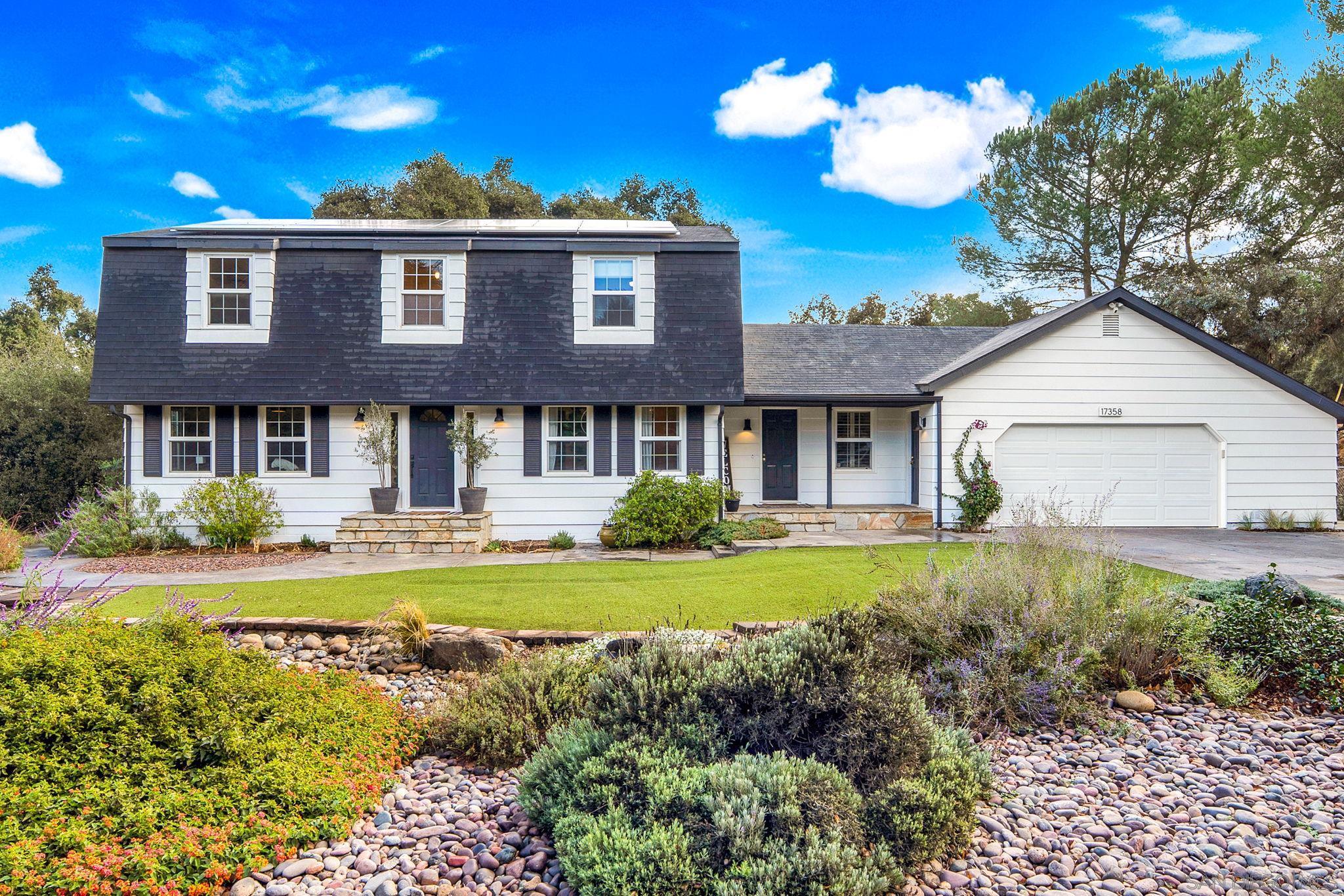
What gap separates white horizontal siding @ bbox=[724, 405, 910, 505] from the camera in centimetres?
1366

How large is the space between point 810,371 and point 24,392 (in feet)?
57.5

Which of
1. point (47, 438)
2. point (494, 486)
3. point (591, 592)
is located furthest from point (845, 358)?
point (47, 438)

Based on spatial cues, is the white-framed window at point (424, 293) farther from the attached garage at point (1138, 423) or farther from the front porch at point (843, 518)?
the attached garage at point (1138, 423)

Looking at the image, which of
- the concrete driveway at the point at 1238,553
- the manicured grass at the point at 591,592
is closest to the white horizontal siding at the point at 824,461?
the concrete driveway at the point at 1238,553

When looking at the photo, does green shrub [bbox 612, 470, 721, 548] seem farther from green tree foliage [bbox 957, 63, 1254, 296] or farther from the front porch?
green tree foliage [bbox 957, 63, 1254, 296]

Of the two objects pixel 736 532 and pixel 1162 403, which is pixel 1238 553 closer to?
pixel 1162 403

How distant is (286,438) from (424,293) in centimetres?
353

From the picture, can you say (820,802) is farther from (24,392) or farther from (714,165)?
(24,392)

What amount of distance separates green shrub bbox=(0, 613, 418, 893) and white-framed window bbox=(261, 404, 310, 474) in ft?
29.0

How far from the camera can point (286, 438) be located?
452 inches

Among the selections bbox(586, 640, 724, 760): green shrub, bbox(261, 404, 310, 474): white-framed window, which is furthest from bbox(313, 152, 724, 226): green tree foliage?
bbox(586, 640, 724, 760): green shrub

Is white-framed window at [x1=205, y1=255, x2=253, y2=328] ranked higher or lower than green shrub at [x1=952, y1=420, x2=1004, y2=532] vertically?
higher

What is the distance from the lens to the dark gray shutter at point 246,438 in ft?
37.2

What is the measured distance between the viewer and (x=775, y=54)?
560 inches
